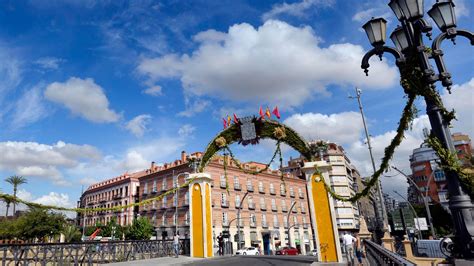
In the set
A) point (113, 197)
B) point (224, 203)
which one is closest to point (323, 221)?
point (224, 203)

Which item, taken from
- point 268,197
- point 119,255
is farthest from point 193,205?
point 268,197

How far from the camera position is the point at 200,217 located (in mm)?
15281

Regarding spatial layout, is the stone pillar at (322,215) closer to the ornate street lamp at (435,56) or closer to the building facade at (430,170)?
the ornate street lamp at (435,56)

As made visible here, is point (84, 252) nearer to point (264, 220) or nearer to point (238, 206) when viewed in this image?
point (238, 206)

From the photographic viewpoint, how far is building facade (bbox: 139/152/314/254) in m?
45.8

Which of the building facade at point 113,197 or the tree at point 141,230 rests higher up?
the building facade at point 113,197

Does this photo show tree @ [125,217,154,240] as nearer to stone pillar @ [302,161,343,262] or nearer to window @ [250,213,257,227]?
window @ [250,213,257,227]

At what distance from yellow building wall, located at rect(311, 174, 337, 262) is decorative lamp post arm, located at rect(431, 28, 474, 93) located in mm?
8428

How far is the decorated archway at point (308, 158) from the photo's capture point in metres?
12.5

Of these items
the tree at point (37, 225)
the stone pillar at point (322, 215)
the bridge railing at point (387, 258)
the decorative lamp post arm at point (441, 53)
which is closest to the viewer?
the bridge railing at point (387, 258)

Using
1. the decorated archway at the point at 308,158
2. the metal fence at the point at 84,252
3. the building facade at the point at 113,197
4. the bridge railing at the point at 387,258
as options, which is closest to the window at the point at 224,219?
the building facade at the point at 113,197

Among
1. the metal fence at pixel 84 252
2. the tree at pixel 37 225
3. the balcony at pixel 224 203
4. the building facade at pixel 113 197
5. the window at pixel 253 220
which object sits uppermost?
the building facade at pixel 113 197

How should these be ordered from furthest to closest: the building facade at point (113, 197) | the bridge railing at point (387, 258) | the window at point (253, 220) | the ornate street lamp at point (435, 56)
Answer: the building facade at point (113, 197)
the window at point (253, 220)
the ornate street lamp at point (435, 56)
the bridge railing at point (387, 258)

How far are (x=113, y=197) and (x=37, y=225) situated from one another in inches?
927
